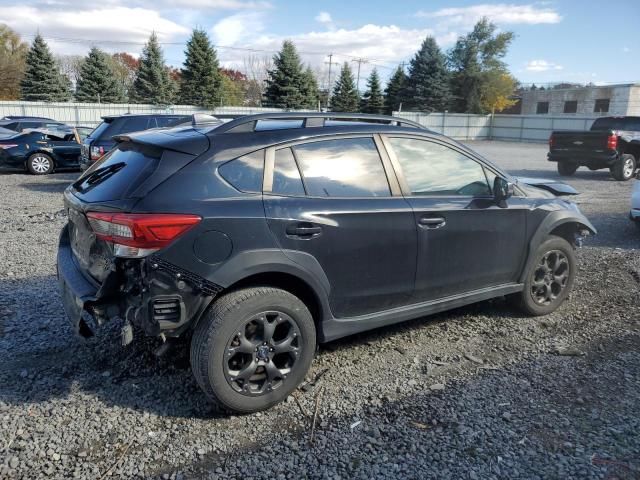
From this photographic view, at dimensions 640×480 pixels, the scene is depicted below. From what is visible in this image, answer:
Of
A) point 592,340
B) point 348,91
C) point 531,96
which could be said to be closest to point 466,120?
point 348,91

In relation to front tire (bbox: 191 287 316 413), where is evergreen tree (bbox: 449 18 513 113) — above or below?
above

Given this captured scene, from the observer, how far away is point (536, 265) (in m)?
4.50

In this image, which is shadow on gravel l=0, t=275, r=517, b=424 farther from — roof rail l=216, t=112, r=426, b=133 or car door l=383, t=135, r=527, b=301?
roof rail l=216, t=112, r=426, b=133

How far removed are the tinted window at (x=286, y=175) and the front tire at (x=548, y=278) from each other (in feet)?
7.65

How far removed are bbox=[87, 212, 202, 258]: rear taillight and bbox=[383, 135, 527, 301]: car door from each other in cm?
165

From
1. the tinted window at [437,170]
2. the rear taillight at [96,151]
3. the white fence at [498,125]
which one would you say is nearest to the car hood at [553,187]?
the tinted window at [437,170]

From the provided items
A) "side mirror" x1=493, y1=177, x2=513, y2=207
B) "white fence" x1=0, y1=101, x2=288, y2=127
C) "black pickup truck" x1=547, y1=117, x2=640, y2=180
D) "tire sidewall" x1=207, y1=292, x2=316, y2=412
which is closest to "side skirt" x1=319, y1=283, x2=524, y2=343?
"tire sidewall" x1=207, y1=292, x2=316, y2=412

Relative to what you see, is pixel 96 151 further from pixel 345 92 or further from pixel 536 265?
pixel 345 92

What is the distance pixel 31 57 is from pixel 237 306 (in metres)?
42.0

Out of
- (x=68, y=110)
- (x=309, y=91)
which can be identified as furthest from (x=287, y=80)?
(x=68, y=110)

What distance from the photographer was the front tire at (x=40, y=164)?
15095 mm

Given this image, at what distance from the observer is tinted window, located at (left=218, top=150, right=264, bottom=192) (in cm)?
310

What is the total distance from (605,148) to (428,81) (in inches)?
1301

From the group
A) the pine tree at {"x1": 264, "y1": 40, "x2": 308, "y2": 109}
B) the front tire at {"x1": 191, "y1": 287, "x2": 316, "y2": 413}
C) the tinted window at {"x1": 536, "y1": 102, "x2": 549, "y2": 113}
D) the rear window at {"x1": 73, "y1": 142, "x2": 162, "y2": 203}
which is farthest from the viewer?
the tinted window at {"x1": 536, "y1": 102, "x2": 549, "y2": 113}
